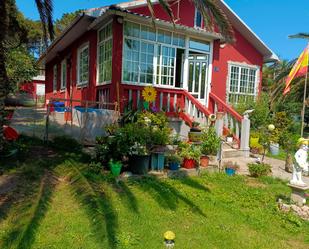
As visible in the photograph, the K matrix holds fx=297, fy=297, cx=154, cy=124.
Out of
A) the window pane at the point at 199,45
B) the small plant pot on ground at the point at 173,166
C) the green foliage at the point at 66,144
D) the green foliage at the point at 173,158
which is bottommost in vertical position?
the small plant pot on ground at the point at 173,166

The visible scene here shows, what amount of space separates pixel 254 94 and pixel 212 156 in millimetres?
8088

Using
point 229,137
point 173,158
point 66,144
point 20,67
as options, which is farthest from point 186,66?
point 20,67

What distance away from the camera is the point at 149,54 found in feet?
34.0

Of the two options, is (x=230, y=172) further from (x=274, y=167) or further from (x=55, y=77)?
(x=55, y=77)

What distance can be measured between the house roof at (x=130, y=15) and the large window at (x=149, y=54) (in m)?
0.44

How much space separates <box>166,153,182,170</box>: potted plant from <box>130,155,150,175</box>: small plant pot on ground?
2.45 feet

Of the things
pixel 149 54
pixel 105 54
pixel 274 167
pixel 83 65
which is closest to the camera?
pixel 274 167

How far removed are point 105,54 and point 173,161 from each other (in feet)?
18.3

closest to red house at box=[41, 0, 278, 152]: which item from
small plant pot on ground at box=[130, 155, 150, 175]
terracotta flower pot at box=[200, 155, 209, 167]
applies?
terracotta flower pot at box=[200, 155, 209, 167]

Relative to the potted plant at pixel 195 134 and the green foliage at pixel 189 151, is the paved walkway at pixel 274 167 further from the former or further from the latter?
the green foliage at pixel 189 151

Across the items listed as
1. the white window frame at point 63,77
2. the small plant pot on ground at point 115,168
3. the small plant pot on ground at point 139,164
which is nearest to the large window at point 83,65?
the white window frame at point 63,77

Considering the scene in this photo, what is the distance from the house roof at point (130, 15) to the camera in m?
9.48

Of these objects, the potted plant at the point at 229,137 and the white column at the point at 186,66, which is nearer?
the potted plant at the point at 229,137

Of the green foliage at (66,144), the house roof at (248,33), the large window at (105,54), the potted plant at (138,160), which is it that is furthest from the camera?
the house roof at (248,33)
